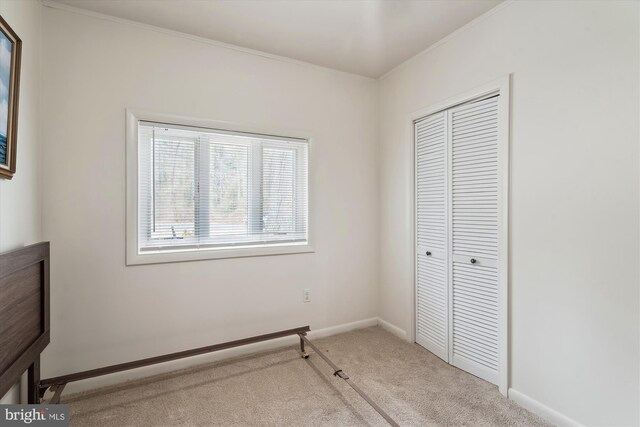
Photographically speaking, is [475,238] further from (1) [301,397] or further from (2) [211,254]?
(2) [211,254]

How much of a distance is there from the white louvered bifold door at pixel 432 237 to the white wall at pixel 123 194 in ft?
2.10

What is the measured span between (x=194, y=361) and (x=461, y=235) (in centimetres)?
229

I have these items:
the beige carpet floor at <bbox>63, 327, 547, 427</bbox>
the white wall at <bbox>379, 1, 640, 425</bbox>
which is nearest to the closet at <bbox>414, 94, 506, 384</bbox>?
the white wall at <bbox>379, 1, 640, 425</bbox>

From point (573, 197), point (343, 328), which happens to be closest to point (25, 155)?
point (343, 328)

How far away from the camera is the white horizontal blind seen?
228cm

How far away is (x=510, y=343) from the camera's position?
1.97 metres

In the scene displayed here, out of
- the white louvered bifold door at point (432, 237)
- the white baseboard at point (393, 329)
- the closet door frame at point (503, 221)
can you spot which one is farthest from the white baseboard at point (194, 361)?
the closet door frame at point (503, 221)

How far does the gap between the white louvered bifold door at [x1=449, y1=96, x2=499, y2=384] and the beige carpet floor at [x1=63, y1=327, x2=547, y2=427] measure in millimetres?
222

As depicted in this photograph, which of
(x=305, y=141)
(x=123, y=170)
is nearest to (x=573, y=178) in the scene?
(x=305, y=141)

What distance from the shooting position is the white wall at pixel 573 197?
4.84ft

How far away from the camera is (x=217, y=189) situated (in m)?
2.50

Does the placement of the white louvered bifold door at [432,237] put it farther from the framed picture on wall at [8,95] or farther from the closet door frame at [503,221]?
→ the framed picture on wall at [8,95]

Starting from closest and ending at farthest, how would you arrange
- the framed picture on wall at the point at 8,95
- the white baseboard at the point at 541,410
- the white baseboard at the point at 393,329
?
the framed picture on wall at the point at 8,95, the white baseboard at the point at 541,410, the white baseboard at the point at 393,329

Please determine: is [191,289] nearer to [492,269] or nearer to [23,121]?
[23,121]
